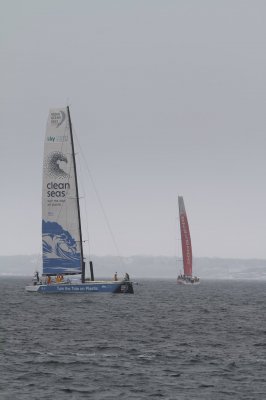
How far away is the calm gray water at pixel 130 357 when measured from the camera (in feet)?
92.3

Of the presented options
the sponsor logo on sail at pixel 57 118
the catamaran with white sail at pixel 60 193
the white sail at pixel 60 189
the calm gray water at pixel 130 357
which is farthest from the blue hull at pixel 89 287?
the sponsor logo on sail at pixel 57 118

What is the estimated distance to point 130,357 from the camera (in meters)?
35.6

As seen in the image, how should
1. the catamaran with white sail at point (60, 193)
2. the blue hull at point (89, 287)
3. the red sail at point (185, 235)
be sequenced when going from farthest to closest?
1. the red sail at point (185, 235)
2. the catamaran with white sail at point (60, 193)
3. the blue hull at point (89, 287)

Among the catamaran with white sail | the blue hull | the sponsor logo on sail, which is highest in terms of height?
the sponsor logo on sail

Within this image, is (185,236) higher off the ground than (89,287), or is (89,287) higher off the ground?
(185,236)

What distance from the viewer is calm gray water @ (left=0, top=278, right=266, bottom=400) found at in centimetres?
2812

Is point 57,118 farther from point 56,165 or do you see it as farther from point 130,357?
point 130,357

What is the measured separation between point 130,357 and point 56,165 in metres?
48.9

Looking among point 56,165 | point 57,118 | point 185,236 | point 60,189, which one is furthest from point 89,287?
point 185,236

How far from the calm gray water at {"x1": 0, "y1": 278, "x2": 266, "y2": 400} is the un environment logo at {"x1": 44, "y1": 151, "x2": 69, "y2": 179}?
25.8 metres

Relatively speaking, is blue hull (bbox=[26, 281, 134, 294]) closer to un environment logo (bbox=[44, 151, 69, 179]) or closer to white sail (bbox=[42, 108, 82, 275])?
white sail (bbox=[42, 108, 82, 275])

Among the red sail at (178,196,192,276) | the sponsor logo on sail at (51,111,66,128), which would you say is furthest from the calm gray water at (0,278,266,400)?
the red sail at (178,196,192,276)

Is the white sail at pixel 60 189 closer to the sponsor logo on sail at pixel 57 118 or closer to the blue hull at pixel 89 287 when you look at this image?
the sponsor logo on sail at pixel 57 118

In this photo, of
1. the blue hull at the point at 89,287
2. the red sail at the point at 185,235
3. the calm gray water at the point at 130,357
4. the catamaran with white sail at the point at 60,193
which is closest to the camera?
the calm gray water at the point at 130,357
